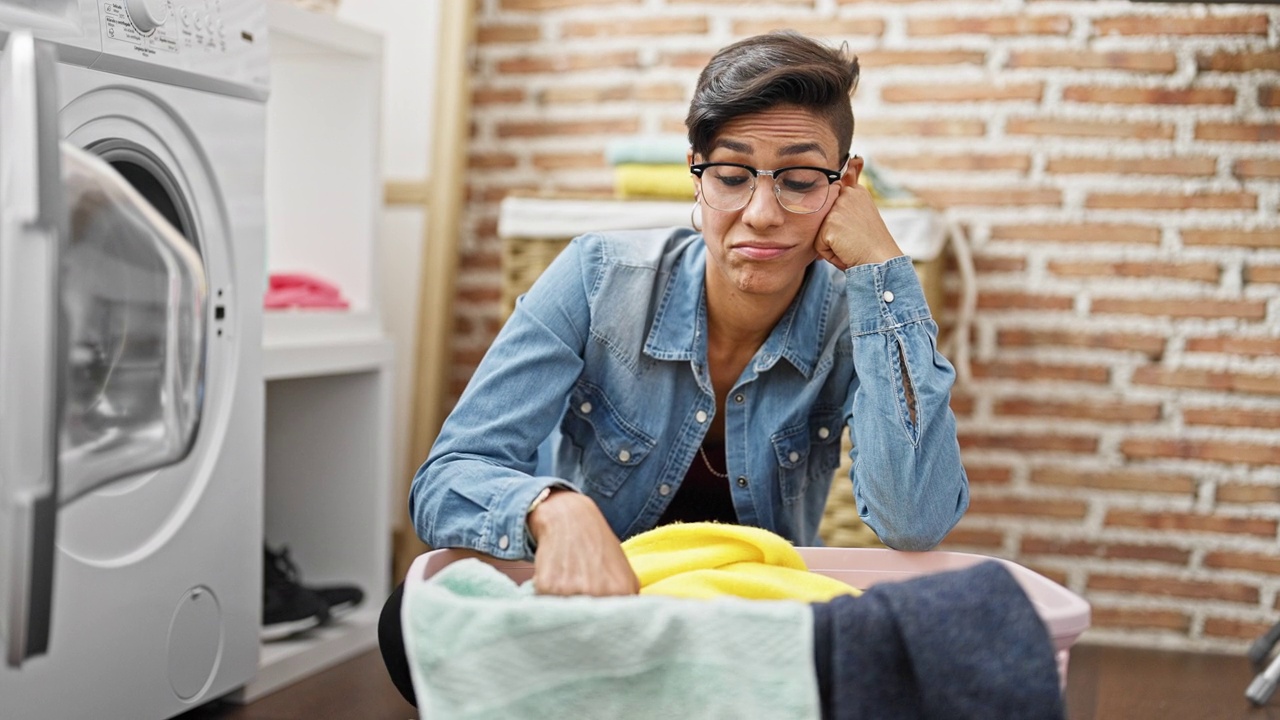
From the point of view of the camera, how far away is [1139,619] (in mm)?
2258

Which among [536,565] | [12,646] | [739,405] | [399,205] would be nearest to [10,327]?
[12,646]

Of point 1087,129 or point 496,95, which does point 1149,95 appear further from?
point 496,95

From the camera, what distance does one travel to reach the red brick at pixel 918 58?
7.54 ft

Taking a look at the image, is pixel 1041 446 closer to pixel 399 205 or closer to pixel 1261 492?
pixel 1261 492

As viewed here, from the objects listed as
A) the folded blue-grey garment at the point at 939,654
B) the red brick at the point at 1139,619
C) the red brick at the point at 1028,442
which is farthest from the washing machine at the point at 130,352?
the red brick at the point at 1139,619

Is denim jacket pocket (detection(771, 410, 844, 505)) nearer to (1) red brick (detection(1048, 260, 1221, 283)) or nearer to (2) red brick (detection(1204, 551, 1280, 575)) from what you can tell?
(1) red brick (detection(1048, 260, 1221, 283))

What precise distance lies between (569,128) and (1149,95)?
1.19 metres

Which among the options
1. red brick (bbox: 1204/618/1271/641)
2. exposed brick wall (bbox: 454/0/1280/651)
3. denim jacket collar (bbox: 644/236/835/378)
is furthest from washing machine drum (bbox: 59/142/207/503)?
red brick (bbox: 1204/618/1271/641)

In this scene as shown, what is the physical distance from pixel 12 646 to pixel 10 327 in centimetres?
20

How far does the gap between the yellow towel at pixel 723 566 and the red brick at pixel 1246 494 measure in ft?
4.87

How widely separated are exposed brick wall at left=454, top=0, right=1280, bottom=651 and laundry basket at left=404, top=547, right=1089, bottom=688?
1269 mm

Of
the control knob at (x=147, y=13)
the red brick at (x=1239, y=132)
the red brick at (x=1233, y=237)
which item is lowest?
the red brick at (x=1233, y=237)

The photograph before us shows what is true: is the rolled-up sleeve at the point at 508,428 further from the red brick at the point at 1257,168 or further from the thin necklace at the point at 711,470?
the red brick at the point at 1257,168

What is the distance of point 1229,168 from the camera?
217 cm
